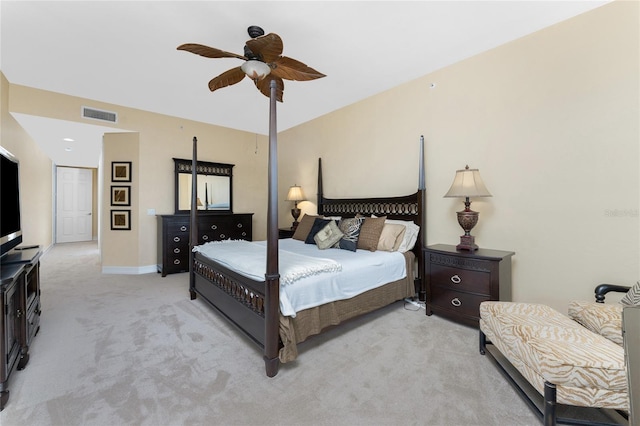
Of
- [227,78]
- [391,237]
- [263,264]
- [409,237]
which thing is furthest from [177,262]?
[409,237]

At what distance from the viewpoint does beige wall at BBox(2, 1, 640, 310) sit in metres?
2.09

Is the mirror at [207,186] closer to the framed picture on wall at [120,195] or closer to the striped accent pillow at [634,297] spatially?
the framed picture on wall at [120,195]

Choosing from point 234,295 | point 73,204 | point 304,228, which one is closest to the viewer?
point 234,295

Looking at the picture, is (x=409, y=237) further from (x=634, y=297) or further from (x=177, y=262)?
(x=177, y=262)

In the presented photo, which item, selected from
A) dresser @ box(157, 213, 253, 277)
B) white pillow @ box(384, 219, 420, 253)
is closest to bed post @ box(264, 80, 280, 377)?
white pillow @ box(384, 219, 420, 253)

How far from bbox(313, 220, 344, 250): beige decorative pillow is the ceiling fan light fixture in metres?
1.80

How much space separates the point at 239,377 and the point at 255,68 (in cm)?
234

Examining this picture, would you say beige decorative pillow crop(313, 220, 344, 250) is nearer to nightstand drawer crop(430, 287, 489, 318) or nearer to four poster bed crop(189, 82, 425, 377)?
four poster bed crop(189, 82, 425, 377)

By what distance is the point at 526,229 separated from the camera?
253 cm

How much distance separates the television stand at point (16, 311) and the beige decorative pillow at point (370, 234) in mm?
2754

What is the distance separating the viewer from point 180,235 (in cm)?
443

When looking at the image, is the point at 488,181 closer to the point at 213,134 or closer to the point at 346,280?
the point at 346,280

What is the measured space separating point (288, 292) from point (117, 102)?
4.41m

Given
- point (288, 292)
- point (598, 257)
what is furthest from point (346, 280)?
point (598, 257)
